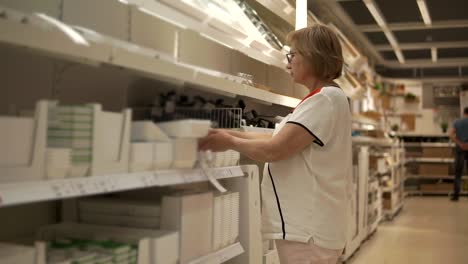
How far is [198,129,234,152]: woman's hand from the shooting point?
192 centimetres

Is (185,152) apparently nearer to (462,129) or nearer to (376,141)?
(376,141)

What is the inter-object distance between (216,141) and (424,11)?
589 centimetres

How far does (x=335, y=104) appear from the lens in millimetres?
1968

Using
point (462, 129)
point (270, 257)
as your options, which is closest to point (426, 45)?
point (462, 129)

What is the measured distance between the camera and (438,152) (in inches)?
480

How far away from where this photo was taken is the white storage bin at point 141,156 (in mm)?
1573

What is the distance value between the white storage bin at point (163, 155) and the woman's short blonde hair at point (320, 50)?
0.67 metres

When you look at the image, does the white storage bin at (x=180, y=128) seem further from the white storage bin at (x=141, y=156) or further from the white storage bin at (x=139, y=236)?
the white storage bin at (x=139, y=236)

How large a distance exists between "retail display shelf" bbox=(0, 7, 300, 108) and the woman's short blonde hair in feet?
1.30

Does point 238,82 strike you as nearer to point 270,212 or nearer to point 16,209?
point 270,212

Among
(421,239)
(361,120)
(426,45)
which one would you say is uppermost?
(426,45)

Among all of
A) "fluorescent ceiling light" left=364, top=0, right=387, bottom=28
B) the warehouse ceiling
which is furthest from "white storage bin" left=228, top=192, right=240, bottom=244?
"fluorescent ceiling light" left=364, top=0, right=387, bottom=28

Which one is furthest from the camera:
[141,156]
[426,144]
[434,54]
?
[426,144]

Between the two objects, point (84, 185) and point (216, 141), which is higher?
point (216, 141)
